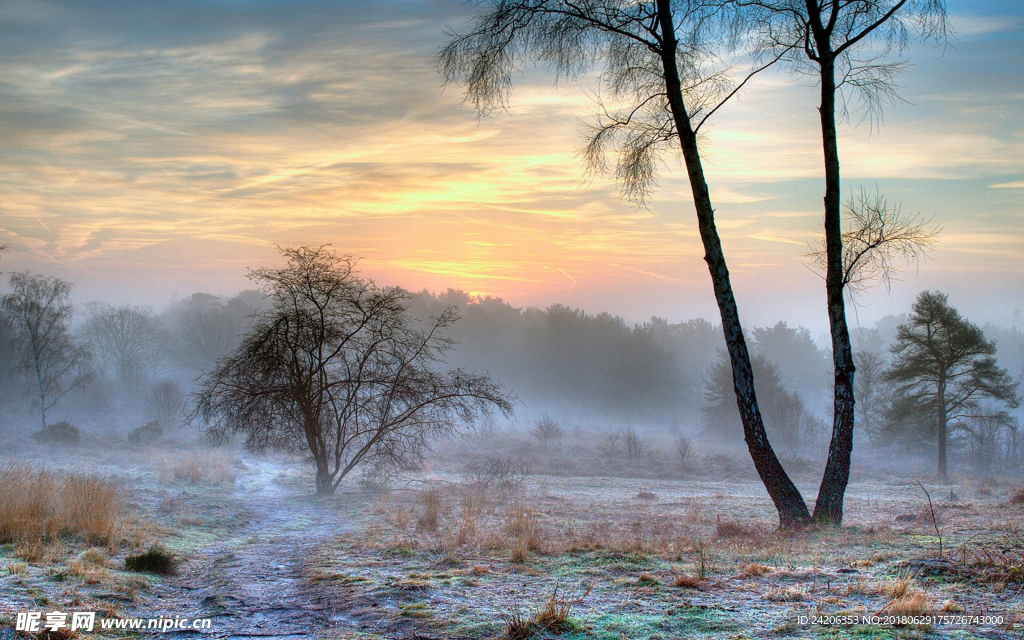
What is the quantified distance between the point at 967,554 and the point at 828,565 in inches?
39.3

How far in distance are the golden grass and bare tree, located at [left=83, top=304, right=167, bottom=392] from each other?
47.9 m

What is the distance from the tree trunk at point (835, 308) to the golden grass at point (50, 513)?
8.85 m

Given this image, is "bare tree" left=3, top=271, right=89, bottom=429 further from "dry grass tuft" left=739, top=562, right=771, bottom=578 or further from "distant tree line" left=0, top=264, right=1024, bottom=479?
"dry grass tuft" left=739, top=562, right=771, bottom=578

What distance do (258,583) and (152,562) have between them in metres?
1.23

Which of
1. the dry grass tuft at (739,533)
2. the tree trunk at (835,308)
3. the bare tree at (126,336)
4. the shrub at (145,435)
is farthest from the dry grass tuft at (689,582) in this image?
the bare tree at (126,336)

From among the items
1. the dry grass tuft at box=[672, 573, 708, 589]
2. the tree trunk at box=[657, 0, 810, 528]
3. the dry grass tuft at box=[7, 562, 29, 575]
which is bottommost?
the dry grass tuft at box=[7, 562, 29, 575]

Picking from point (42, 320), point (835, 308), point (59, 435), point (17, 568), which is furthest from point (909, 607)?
point (42, 320)

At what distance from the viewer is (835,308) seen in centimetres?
827

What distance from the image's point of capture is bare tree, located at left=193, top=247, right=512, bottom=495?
41.1 ft

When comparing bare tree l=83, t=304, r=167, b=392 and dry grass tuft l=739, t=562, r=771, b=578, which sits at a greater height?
bare tree l=83, t=304, r=167, b=392

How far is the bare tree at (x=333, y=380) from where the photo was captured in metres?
12.5

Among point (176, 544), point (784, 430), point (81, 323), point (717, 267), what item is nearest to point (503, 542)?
point (176, 544)

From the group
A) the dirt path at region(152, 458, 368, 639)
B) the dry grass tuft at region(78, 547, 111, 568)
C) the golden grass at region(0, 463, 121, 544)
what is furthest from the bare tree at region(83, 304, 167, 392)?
the dry grass tuft at region(78, 547, 111, 568)

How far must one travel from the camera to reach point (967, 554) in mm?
4605
